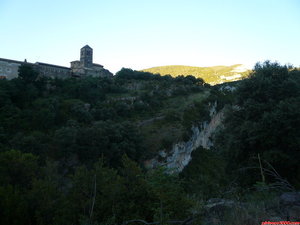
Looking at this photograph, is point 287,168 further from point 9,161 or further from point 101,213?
point 9,161

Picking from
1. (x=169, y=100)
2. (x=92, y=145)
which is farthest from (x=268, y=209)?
(x=169, y=100)

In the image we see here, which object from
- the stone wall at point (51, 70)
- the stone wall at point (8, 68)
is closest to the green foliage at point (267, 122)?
the stone wall at point (8, 68)

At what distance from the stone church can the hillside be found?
5153cm

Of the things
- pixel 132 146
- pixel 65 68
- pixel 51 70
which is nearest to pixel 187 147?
pixel 132 146

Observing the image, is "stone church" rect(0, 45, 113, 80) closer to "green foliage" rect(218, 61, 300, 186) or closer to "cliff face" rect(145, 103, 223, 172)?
"cliff face" rect(145, 103, 223, 172)

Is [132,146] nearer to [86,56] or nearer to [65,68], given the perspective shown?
[65,68]

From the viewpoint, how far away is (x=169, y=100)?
48.8m

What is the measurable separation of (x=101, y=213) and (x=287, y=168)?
8392 millimetres

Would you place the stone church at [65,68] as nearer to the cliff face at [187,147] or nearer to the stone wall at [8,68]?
the stone wall at [8,68]

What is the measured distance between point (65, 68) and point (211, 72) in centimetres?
8704

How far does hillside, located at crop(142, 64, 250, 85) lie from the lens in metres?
106

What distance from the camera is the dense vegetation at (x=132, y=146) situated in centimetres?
912

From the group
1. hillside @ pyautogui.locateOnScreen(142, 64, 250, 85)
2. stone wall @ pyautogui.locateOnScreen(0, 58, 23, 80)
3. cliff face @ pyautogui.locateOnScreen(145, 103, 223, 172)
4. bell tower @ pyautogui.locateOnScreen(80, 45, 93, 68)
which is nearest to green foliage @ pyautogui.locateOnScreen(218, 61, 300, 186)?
cliff face @ pyautogui.locateOnScreen(145, 103, 223, 172)

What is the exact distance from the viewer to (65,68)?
58000 mm
